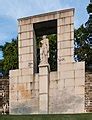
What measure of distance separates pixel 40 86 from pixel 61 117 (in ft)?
26.4

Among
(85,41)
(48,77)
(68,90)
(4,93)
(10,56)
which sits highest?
(85,41)

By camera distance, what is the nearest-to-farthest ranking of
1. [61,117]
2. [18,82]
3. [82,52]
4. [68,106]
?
[61,117] → [68,106] → [18,82] → [82,52]

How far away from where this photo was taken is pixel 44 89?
67.2ft

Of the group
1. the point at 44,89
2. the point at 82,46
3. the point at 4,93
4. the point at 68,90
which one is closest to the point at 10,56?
the point at 82,46

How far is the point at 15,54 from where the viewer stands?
40.6 metres

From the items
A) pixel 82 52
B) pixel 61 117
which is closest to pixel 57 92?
pixel 61 117

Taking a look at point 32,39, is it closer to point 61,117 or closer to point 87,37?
point 61,117

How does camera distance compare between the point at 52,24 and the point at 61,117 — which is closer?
the point at 61,117

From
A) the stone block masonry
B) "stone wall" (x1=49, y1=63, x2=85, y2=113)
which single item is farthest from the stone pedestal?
"stone wall" (x1=49, y1=63, x2=85, y2=113)

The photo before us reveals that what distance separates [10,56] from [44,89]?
818 inches

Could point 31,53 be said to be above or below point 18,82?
above

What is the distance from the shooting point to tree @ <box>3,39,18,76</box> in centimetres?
3988

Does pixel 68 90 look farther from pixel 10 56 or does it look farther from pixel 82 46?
pixel 10 56

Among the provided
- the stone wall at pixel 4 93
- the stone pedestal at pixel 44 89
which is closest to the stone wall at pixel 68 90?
the stone pedestal at pixel 44 89
